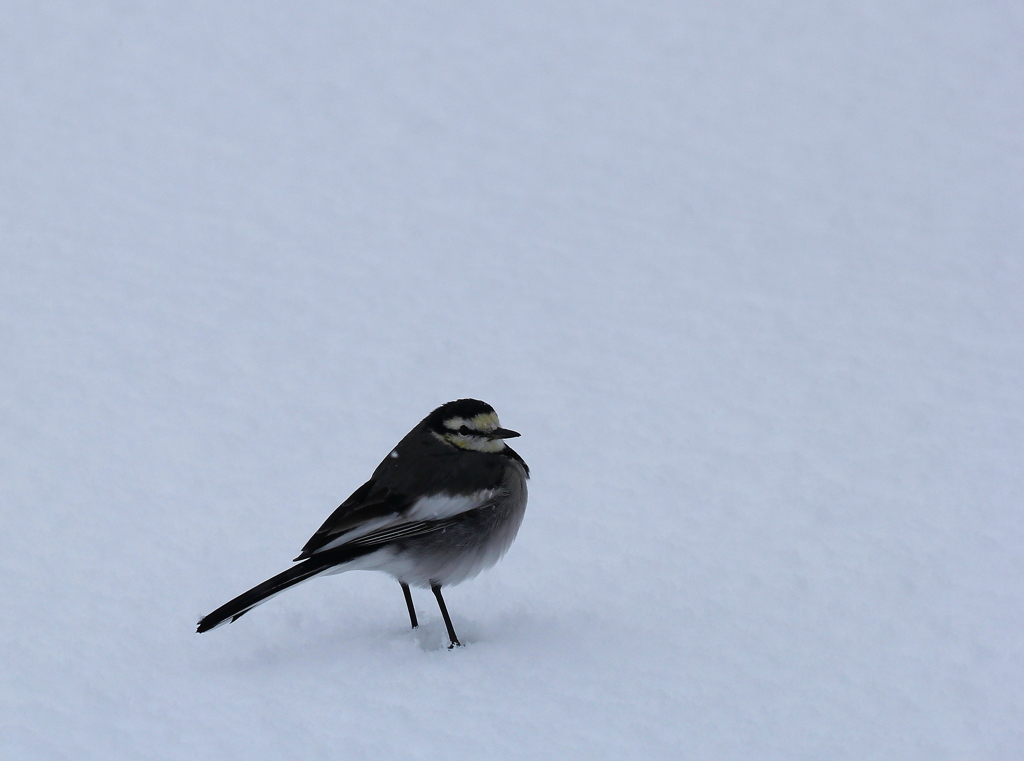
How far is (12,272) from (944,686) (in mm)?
10727

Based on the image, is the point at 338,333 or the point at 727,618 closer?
the point at 727,618

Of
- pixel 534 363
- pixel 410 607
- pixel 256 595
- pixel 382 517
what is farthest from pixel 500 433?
A: pixel 534 363

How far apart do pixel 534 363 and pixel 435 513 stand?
517cm

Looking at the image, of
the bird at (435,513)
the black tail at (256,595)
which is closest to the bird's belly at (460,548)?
the bird at (435,513)

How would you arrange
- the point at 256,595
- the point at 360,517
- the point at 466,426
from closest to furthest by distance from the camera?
the point at 256,595, the point at 360,517, the point at 466,426

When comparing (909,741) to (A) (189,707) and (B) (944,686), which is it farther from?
(A) (189,707)

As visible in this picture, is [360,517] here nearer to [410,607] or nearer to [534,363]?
[410,607]

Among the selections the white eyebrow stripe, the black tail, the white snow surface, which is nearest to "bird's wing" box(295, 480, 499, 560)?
the white eyebrow stripe

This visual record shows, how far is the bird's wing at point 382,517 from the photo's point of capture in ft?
17.7

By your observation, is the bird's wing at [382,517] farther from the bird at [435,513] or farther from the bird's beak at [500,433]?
the bird's beak at [500,433]

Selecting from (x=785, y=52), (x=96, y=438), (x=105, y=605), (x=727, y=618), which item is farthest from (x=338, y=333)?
(x=785, y=52)

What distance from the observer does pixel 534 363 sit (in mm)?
10695

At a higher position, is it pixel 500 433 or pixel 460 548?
pixel 500 433

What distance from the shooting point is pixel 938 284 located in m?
12.4
